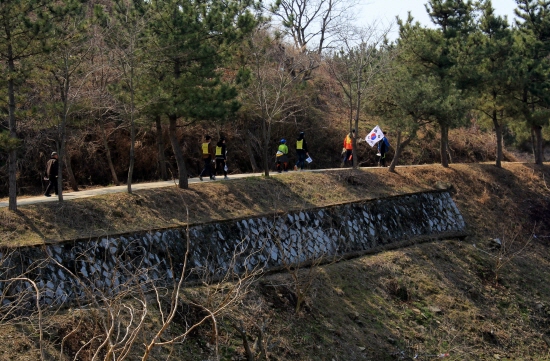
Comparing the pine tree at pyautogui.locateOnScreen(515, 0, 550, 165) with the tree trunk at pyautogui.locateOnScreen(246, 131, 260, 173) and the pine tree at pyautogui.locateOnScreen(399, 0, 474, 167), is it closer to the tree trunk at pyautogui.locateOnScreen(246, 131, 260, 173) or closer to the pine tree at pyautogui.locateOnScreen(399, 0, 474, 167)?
the pine tree at pyautogui.locateOnScreen(399, 0, 474, 167)

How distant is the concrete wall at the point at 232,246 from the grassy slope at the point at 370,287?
65 cm

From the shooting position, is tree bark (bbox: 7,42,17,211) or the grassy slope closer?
the grassy slope

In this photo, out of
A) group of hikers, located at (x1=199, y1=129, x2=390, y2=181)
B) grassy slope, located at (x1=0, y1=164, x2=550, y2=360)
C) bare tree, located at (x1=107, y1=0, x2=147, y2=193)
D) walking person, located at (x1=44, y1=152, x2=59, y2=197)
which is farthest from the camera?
group of hikers, located at (x1=199, y1=129, x2=390, y2=181)

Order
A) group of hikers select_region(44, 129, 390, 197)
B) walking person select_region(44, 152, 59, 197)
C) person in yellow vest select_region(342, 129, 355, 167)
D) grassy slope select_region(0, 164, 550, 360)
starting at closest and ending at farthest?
1. grassy slope select_region(0, 164, 550, 360)
2. walking person select_region(44, 152, 59, 197)
3. group of hikers select_region(44, 129, 390, 197)
4. person in yellow vest select_region(342, 129, 355, 167)

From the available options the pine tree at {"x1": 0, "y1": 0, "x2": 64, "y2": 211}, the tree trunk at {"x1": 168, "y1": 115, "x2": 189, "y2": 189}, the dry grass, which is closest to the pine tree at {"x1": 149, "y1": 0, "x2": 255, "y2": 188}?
the tree trunk at {"x1": 168, "y1": 115, "x2": 189, "y2": 189}

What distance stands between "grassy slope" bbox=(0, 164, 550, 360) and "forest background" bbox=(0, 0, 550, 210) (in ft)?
5.13

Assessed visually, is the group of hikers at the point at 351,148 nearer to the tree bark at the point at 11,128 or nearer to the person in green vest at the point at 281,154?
the person in green vest at the point at 281,154

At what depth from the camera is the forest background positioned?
736 inches

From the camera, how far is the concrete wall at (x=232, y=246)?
1458 cm

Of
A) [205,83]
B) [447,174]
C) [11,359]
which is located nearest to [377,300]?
[205,83]

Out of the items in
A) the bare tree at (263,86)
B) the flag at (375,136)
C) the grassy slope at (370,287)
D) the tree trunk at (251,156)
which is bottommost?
the grassy slope at (370,287)

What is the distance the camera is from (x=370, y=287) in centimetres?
1953

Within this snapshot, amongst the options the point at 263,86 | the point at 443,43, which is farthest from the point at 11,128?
the point at 443,43

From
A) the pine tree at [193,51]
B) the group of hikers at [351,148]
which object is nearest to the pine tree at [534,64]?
the group of hikers at [351,148]
